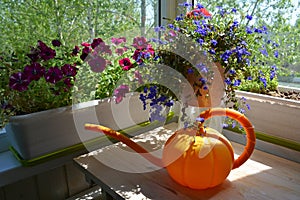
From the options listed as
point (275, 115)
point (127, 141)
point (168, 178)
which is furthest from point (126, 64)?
point (275, 115)

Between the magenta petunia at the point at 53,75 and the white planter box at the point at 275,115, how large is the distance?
0.69 m

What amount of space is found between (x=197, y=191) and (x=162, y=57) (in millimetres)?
396

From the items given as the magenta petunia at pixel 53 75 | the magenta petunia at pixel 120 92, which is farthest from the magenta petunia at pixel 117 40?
the magenta petunia at pixel 53 75

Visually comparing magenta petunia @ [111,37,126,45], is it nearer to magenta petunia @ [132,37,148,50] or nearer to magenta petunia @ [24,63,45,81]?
magenta petunia @ [132,37,148,50]

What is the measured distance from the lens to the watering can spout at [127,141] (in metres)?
0.77

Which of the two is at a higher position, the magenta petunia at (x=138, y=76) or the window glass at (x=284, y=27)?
the window glass at (x=284, y=27)

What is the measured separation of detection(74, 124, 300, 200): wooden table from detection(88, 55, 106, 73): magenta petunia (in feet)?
0.95

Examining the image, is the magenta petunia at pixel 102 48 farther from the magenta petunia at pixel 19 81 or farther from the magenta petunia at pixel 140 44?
the magenta petunia at pixel 19 81

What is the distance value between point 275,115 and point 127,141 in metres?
0.55

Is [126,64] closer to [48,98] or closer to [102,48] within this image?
[102,48]

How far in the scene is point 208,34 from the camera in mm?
784

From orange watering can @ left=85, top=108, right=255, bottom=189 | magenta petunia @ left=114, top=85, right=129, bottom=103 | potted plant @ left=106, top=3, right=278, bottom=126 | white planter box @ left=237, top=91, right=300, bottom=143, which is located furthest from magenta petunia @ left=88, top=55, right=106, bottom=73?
white planter box @ left=237, top=91, right=300, bottom=143

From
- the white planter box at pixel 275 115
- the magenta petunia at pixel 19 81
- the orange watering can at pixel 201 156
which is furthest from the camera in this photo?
the white planter box at pixel 275 115

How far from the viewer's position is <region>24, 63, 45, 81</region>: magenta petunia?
0.77 meters
